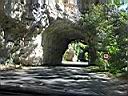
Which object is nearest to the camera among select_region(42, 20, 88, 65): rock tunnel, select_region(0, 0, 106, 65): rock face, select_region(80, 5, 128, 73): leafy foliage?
select_region(80, 5, 128, 73): leafy foliage

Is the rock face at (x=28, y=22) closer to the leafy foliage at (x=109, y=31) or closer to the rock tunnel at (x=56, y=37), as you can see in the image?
the rock tunnel at (x=56, y=37)

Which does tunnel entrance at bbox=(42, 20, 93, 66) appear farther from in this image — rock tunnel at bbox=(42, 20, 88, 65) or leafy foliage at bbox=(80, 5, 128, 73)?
leafy foliage at bbox=(80, 5, 128, 73)

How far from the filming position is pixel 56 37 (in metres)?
40.0

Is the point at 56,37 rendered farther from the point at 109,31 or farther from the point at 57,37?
the point at 109,31

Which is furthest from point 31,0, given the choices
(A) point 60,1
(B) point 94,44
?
(B) point 94,44

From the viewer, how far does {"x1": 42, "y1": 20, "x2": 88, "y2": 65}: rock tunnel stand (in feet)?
116

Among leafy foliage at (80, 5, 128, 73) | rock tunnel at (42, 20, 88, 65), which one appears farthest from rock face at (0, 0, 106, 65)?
leafy foliage at (80, 5, 128, 73)

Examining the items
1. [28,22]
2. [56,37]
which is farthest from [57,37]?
[28,22]

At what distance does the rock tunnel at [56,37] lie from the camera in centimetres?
3538

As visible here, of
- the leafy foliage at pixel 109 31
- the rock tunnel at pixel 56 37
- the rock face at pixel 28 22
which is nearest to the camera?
the leafy foliage at pixel 109 31

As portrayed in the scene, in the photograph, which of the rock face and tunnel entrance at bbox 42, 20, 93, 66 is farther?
tunnel entrance at bbox 42, 20, 93, 66

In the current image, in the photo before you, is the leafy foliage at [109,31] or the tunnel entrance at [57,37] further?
the tunnel entrance at [57,37]

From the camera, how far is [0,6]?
2898 centimetres

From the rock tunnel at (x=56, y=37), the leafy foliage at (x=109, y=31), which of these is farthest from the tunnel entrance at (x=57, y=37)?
the leafy foliage at (x=109, y=31)
